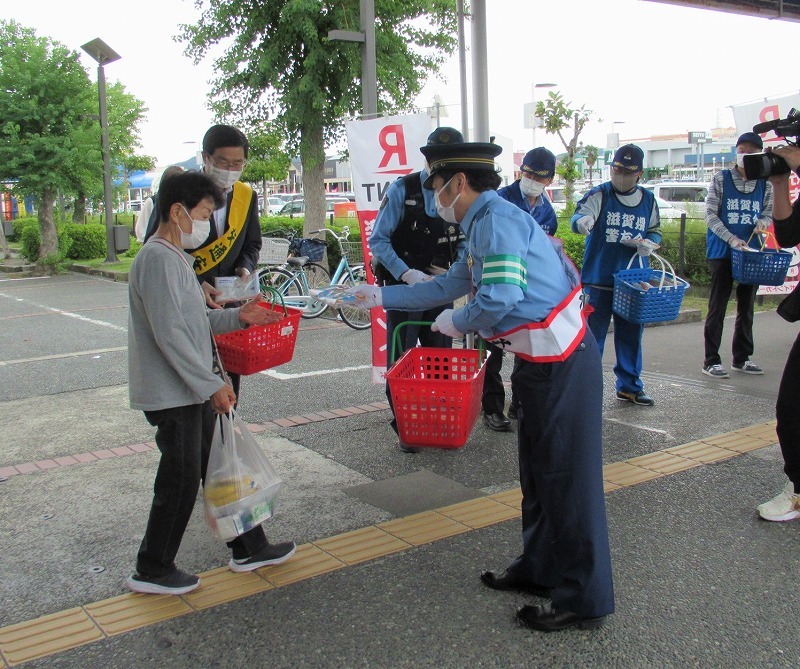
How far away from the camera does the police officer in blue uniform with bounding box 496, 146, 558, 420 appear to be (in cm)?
550

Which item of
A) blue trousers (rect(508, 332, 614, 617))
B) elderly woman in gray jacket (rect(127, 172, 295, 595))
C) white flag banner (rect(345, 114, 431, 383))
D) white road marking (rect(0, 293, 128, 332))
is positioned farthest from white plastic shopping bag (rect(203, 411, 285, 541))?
white road marking (rect(0, 293, 128, 332))

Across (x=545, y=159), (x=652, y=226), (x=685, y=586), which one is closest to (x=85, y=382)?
(x=545, y=159)

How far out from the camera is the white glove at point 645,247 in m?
5.96

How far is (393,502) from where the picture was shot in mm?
4406

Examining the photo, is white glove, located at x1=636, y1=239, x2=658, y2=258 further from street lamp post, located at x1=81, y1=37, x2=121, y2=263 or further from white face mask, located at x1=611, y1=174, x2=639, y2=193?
street lamp post, located at x1=81, y1=37, x2=121, y2=263

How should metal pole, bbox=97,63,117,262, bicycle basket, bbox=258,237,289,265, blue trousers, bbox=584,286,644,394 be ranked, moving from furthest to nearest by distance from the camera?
metal pole, bbox=97,63,117,262 < bicycle basket, bbox=258,237,289,265 < blue trousers, bbox=584,286,644,394

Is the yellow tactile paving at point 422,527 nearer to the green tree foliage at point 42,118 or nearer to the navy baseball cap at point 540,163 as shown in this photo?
the navy baseball cap at point 540,163

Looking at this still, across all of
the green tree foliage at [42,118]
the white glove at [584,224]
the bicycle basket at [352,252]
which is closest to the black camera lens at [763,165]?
the white glove at [584,224]

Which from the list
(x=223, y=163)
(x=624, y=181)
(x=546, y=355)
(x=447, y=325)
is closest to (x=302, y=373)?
(x=624, y=181)

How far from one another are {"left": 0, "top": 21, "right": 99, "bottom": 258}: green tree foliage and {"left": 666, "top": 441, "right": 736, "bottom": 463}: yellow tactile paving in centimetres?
1721

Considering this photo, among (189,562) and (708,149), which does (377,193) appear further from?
(708,149)

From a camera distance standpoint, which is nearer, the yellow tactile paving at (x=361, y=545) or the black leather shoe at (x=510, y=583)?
the black leather shoe at (x=510, y=583)

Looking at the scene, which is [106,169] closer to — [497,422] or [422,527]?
[497,422]

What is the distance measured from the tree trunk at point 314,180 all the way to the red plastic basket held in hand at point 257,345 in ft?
40.7
